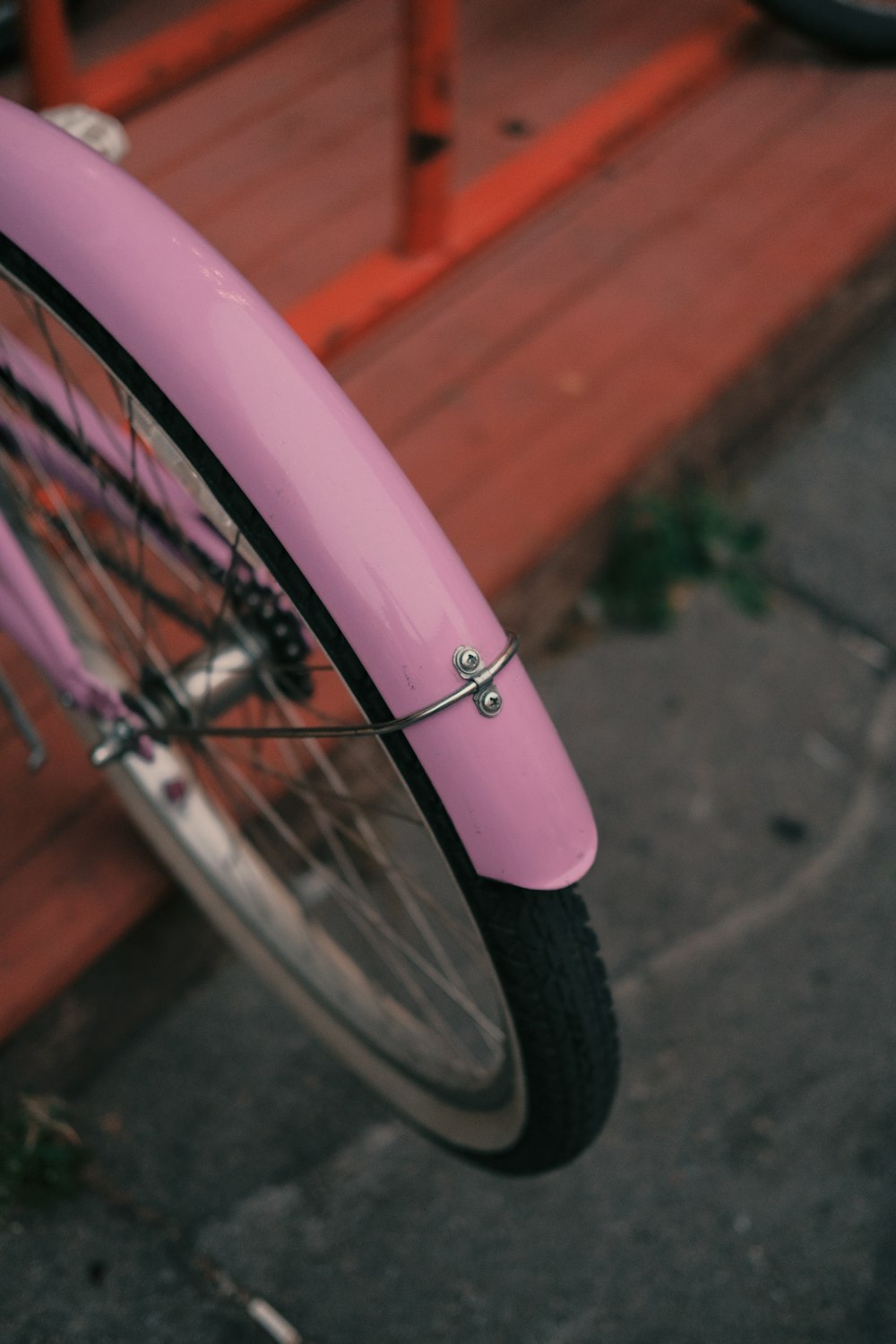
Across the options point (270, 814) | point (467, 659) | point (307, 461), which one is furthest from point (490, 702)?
point (270, 814)

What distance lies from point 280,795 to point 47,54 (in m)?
1.07

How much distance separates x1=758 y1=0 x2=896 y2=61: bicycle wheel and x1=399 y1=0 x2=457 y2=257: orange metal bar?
805 mm

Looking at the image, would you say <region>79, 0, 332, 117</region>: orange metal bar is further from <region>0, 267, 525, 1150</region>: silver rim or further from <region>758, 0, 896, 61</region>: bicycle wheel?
<region>758, 0, 896, 61</region>: bicycle wheel

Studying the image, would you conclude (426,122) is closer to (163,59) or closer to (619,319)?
(619,319)

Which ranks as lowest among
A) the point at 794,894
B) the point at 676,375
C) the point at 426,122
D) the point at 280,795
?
the point at 794,894

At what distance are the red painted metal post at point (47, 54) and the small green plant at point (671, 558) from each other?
958 mm

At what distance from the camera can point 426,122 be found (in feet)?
4.71

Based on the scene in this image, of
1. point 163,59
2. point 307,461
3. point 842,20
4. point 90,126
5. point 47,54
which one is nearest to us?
point 307,461

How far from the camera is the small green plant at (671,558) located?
1.56m

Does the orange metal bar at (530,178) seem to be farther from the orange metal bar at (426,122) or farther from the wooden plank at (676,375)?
the wooden plank at (676,375)

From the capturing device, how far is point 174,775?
42.0 inches

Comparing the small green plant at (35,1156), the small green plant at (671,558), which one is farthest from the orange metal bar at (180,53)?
the small green plant at (35,1156)

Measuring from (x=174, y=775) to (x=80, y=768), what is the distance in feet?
0.68

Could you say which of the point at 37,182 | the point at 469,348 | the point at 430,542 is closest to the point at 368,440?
the point at 430,542
